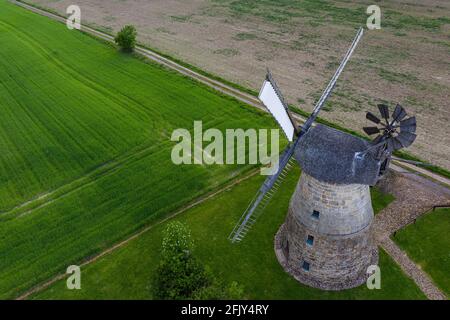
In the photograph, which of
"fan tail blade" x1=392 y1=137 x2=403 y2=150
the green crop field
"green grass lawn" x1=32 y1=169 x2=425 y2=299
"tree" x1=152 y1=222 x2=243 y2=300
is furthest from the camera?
the green crop field

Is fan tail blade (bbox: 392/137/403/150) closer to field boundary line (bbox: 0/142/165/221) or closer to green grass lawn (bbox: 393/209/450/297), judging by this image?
green grass lawn (bbox: 393/209/450/297)

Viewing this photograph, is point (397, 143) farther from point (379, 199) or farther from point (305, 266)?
point (379, 199)

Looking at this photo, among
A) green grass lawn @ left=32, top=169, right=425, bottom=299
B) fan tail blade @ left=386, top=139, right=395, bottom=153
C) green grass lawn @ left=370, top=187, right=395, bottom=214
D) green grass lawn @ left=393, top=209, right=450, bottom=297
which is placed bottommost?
green grass lawn @ left=32, top=169, right=425, bottom=299

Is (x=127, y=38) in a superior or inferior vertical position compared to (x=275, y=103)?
inferior

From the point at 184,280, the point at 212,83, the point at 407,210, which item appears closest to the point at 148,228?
the point at 184,280

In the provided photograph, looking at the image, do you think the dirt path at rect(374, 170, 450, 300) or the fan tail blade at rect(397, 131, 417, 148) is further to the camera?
the dirt path at rect(374, 170, 450, 300)

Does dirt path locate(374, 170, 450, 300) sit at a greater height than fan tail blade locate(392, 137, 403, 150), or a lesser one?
lesser

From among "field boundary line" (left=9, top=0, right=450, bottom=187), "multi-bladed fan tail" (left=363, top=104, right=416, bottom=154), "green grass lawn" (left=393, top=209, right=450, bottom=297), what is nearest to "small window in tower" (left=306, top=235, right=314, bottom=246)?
"multi-bladed fan tail" (left=363, top=104, right=416, bottom=154)

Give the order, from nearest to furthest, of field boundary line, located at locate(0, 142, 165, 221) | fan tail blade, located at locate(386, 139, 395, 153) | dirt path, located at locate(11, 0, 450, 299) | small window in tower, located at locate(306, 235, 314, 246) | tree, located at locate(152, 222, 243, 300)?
fan tail blade, located at locate(386, 139, 395, 153)
tree, located at locate(152, 222, 243, 300)
small window in tower, located at locate(306, 235, 314, 246)
dirt path, located at locate(11, 0, 450, 299)
field boundary line, located at locate(0, 142, 165, 221)
